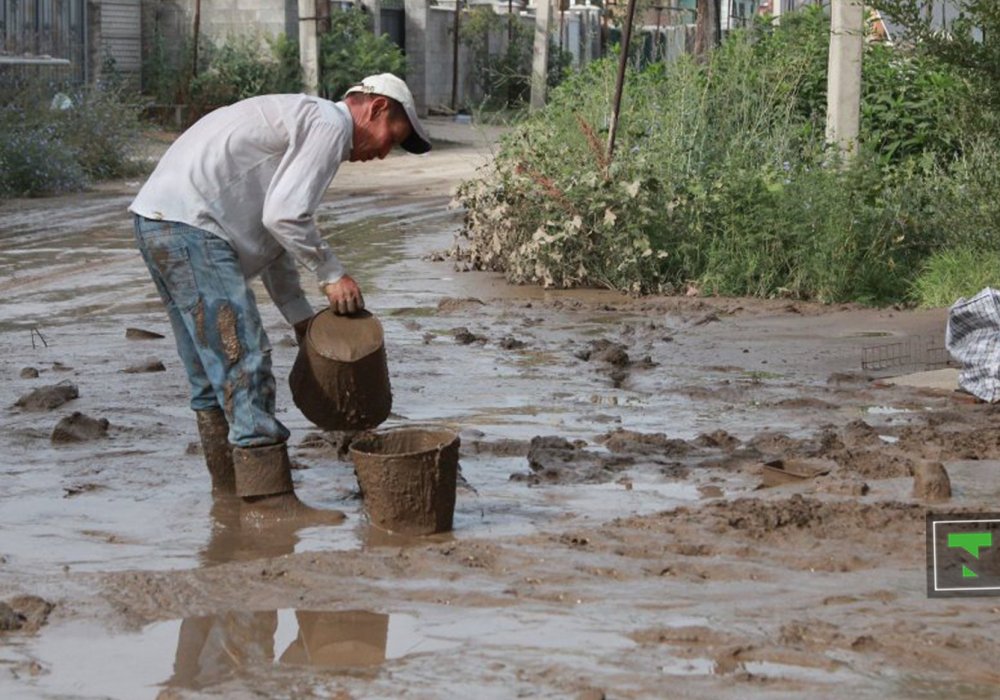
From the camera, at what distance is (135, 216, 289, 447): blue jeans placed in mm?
5648

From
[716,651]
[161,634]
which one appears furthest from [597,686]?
[161,634]

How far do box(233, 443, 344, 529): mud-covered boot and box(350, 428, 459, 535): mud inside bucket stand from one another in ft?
0.85

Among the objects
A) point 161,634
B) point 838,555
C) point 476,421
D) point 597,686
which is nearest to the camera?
point 597,686

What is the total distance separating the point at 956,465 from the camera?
661 centimetres

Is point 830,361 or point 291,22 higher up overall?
point 291,22

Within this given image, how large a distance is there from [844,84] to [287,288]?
760 cm

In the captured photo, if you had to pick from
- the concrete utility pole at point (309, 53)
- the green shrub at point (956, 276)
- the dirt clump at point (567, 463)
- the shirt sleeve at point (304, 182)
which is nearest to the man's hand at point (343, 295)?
the shirt sleeve at point (304, 182)

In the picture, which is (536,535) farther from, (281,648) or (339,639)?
(281,648)

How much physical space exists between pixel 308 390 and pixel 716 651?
2207mm

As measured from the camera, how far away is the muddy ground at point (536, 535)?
427 centimetres

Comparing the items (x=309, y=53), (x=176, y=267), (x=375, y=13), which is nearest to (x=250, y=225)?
(x=176, y=267)

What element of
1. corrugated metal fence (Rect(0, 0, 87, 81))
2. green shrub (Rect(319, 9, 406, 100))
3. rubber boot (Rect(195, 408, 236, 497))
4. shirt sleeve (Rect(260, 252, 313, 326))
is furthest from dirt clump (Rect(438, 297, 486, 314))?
green shrub (Rect(319, 9, 406, 100))

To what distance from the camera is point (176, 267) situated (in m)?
5.66

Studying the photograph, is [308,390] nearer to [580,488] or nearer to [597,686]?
[580,488]
